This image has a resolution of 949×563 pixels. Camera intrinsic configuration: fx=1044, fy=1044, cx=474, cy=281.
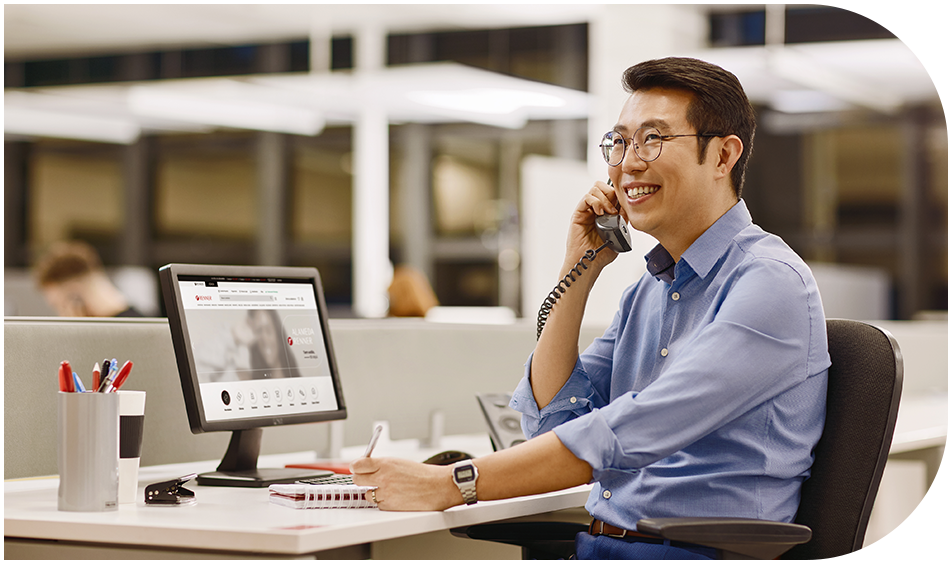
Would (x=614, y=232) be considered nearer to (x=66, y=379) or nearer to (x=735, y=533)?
(x=735, y=533)

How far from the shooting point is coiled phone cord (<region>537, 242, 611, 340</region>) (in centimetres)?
182

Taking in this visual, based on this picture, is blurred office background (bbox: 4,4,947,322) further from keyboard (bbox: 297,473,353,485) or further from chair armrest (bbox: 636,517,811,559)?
chair armrest (bbox: 636,517,811,559)

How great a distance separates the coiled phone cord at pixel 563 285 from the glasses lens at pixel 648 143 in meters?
0.27

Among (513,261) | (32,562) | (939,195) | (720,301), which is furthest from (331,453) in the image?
(939,195)

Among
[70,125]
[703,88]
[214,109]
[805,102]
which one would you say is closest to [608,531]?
[703,88]

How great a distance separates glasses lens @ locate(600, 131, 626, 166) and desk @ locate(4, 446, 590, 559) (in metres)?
0.57

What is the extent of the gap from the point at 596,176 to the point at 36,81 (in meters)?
5.88

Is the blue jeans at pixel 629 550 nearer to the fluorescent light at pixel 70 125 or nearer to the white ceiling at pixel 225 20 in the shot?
the white ceiling at pixel 225 20

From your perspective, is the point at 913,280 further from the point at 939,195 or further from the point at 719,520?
the point at 719,520

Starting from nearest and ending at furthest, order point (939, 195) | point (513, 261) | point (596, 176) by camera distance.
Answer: point (596, 176) < point (939, 195) < point (513, 261)

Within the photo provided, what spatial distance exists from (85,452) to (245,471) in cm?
42

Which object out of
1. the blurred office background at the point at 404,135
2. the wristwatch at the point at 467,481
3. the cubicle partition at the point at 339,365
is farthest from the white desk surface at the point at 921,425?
the blurred office background at the point at 404,135

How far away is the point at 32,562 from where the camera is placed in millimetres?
1458

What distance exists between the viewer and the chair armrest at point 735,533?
133 cm
